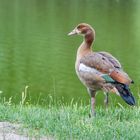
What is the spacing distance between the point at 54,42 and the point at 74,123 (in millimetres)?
24221

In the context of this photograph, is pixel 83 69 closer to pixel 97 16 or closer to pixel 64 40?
pixel 64 40

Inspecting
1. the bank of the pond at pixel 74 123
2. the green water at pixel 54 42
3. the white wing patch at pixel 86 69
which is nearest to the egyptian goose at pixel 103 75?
the white wing patch at pixel 86 69

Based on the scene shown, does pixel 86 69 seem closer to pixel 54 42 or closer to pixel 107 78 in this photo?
pixel 107 78

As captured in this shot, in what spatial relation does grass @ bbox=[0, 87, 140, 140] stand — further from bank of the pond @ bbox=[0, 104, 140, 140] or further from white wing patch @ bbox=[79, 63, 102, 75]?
white wing patch @ bbox=[79, 63, 102, 75]

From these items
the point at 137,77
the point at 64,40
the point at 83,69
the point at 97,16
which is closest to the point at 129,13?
the point at 97,16

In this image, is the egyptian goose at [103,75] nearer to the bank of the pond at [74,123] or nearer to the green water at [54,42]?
the bank of the pond at [74,123]

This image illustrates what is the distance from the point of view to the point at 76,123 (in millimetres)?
6555

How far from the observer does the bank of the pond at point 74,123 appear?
6.03 metres

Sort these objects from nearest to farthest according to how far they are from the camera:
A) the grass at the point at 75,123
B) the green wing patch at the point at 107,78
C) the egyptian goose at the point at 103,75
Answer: the grass at the point at 75,123 < the egyptian goose at the point at 103,75 < the green wing patch at the point at 107,78

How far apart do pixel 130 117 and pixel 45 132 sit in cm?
169

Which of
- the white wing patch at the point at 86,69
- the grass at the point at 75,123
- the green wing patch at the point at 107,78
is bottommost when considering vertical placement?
the grass at the point at 75,123

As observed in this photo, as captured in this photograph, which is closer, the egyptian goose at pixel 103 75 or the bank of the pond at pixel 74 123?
the bank of the pond at pixel 74 123

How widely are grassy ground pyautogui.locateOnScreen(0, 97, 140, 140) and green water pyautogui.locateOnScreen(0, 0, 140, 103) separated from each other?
4.79 metres

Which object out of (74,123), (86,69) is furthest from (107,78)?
(74,123)
